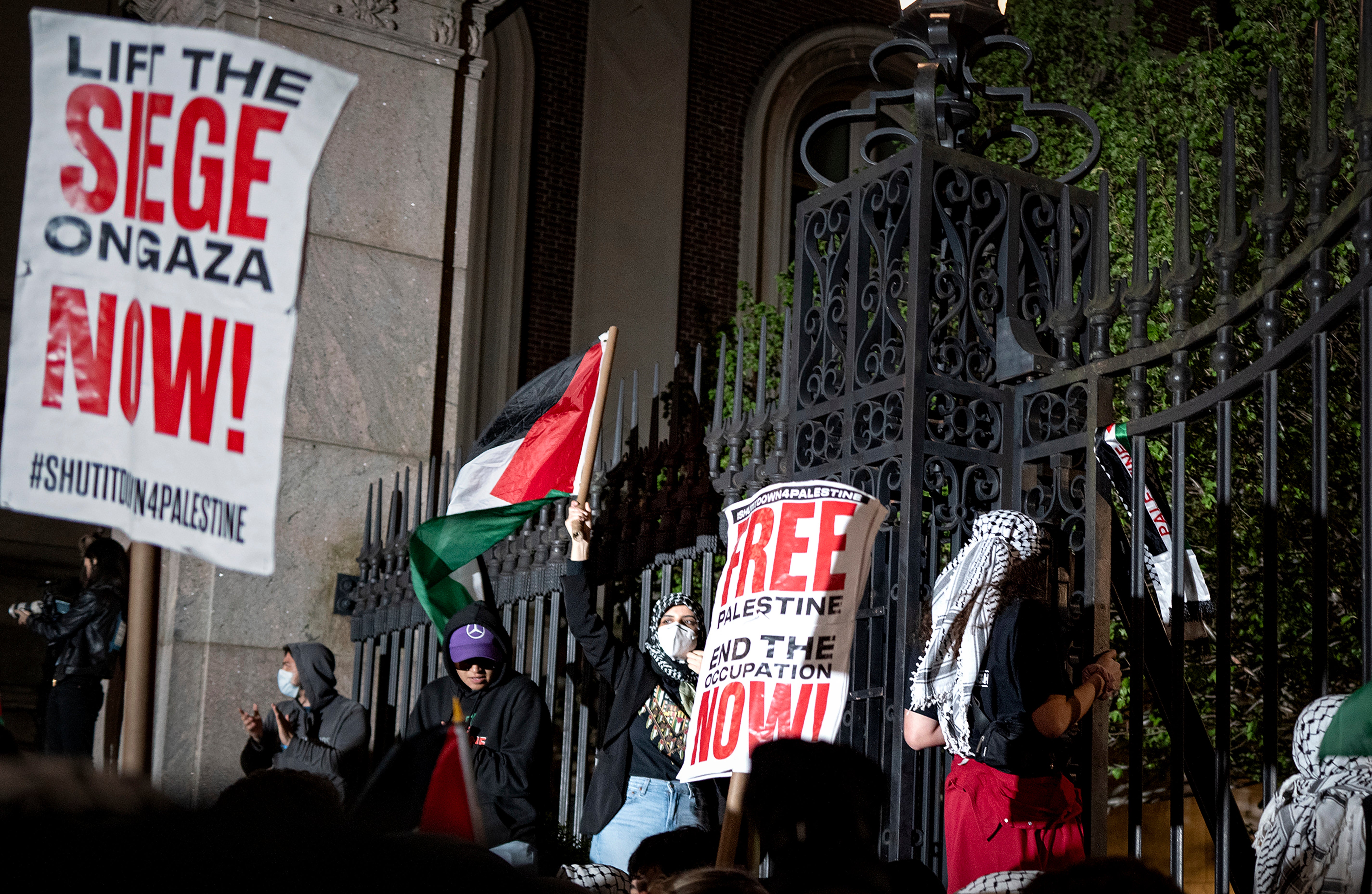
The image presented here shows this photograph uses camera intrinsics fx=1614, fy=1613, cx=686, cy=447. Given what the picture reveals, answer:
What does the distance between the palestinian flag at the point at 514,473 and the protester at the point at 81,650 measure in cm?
206

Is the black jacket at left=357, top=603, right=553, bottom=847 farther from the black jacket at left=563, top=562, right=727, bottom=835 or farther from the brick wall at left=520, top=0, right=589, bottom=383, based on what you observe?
the brick wall at left=520, top=0, right=589, bottom=383

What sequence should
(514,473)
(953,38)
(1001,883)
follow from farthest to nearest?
(514,473), (953,38), (1001,883)

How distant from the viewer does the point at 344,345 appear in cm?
855

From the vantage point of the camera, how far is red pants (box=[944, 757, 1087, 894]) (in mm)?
4457

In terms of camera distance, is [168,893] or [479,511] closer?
[168,893]

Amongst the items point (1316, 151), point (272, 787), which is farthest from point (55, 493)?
point (1316, 151)

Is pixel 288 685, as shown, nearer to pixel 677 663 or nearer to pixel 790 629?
pixel 677 663

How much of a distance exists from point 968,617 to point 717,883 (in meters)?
2.54

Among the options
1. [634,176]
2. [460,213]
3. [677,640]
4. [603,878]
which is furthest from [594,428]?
[634,176]

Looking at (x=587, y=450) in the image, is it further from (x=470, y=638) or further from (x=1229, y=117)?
(x=1229, y=117)

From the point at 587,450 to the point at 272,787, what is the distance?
514 centimetres

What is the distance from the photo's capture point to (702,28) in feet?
60.3

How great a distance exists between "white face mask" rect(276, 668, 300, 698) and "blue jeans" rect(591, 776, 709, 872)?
217cm

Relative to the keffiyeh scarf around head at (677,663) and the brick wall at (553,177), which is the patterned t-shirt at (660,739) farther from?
the brick wall at (553,177)
